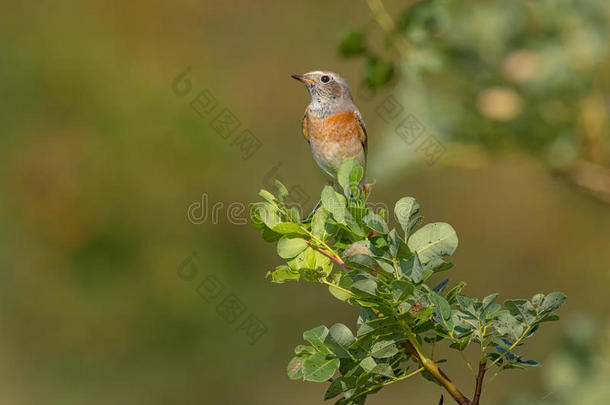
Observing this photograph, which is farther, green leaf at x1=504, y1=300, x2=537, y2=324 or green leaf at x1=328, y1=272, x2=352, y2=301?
green leaf at x1=328, y1=272, x2=352, y2=301

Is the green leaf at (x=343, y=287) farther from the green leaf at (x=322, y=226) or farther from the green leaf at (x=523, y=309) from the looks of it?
the green leaf at (x=523, y=309)

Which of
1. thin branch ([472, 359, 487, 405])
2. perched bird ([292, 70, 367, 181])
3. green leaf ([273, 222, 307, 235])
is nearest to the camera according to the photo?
thin branch ([472, 359, 487, 405])

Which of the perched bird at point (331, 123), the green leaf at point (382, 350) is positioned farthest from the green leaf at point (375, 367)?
the perched bird at point (331, 123)

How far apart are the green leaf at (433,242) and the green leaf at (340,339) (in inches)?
7.3

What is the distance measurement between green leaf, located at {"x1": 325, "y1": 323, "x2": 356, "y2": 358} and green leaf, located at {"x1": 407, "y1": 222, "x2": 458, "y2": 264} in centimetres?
19

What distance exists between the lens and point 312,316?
5766 mm

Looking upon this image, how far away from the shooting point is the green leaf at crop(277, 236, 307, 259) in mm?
1413

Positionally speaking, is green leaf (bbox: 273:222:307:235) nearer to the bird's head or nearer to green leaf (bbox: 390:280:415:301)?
green leaf (bbox: 390:280:415:301)

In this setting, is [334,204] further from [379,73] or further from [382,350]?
[379,73]

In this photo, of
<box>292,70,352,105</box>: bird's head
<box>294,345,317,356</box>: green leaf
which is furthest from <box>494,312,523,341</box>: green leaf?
<box>292,70,352,105</box>: bird's head

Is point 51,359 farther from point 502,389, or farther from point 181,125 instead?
point 502,389

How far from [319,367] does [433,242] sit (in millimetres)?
302

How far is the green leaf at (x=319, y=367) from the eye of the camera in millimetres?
1255

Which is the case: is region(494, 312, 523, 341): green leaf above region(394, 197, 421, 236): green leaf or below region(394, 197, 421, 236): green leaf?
below
